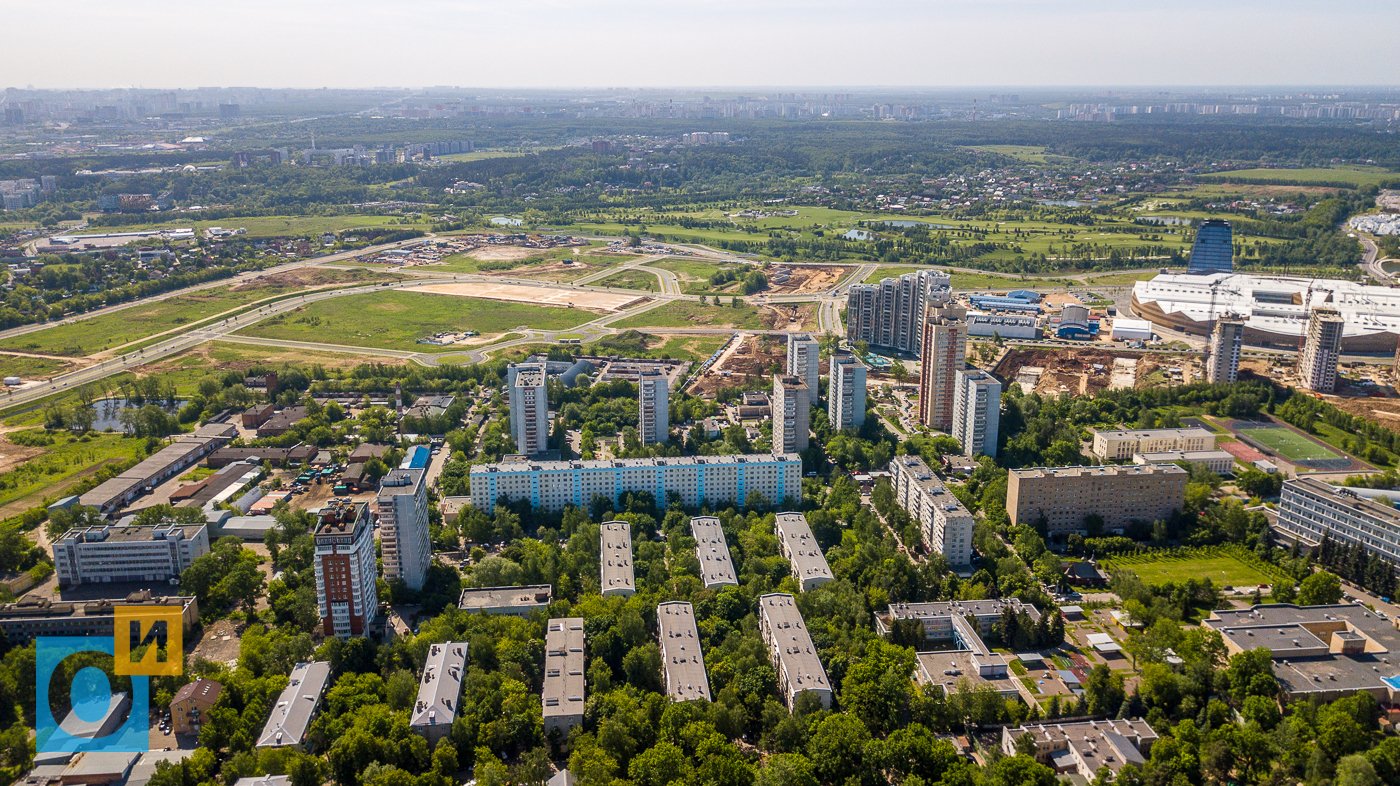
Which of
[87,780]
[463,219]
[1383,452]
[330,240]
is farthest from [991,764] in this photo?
[463,219]

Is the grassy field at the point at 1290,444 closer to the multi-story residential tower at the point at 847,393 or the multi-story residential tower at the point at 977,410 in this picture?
the multi-story residential tower at the point at 977,410

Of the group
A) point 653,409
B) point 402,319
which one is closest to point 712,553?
point 653,409

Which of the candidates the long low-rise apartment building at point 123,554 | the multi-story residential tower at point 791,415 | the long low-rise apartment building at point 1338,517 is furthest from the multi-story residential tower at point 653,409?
the long low-rise apartment building at point 1338,517

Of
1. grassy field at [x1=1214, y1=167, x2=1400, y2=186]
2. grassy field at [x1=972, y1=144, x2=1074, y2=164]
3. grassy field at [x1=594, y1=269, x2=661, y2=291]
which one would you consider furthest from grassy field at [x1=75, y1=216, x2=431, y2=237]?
grassy field at [x1=1214, y1=167, x2=1400, y2=186]

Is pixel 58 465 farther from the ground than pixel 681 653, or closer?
farther from the ground

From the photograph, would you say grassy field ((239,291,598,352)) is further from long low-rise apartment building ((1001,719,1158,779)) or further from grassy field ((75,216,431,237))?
long low-rise apartment building ((1001,719,1158,779))

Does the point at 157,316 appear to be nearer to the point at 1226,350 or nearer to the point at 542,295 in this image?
the point at 542,295
